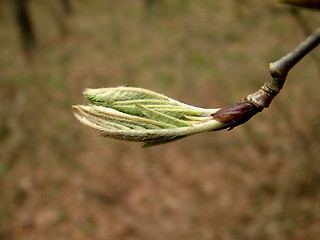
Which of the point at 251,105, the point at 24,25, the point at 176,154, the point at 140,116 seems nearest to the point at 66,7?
the point at 24,25

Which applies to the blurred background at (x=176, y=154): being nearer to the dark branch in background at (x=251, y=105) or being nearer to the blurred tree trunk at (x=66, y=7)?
the dark branch in background at (x=251, y=105)

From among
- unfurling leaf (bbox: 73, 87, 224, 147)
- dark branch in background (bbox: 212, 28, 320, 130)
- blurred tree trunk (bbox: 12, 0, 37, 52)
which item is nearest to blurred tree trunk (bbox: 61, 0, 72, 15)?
blurred tree trunk (bbox: 12, 0, 37, 52)

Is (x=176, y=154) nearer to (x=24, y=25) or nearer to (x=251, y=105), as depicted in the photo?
(x=251, y=105)

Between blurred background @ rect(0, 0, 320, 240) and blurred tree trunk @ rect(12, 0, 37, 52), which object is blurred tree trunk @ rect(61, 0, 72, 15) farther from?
blurred background @ rect(0, 0, 320, 240)

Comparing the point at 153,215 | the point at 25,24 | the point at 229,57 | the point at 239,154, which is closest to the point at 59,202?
the point at 153,215

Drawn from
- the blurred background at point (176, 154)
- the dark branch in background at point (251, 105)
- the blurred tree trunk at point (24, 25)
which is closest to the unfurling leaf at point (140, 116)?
the dark branch in background at point (251, 105)

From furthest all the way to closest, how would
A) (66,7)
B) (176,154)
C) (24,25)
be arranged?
1. (66,7)
2. (24,25)
3. (176,154)
